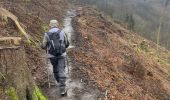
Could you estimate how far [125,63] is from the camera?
18.7 metres

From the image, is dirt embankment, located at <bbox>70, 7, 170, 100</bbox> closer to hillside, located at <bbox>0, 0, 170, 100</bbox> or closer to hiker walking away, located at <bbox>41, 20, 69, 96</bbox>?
hillside, located at <bbox>0, 0, 170, 100</bbox>

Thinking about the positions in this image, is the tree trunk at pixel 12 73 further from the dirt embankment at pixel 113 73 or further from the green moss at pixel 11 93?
the dirt embankment at pixel 113 73

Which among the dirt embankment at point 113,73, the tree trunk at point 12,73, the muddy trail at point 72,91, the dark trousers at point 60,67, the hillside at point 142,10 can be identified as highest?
the tree trunk at point 12,73

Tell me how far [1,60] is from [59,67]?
2.70 metres

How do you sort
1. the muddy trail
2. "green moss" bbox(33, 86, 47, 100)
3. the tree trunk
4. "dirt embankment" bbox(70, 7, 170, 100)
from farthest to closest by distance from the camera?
"dirt embankment" bbox(70, 7, 170, 100) → the muddy trail → "green moss" bbox(33, 86, 47, 100) → the tree trunk

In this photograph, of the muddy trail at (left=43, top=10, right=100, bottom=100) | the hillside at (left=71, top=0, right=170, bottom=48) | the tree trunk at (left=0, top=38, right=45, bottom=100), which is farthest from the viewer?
the hillside at (left=71, top=0, right=170, bottom=48)

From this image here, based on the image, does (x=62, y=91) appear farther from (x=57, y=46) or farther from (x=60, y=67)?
(x=57, y=46)

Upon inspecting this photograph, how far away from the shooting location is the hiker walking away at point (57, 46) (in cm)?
1073

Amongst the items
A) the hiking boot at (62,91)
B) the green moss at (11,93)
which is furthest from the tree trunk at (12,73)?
the hiking boot at (62,91)

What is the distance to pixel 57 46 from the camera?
10.8m

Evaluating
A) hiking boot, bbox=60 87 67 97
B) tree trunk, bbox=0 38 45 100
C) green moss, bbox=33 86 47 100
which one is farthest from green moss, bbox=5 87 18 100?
hiking boot, bbox=60 87 67 97

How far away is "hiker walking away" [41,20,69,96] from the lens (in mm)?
10734

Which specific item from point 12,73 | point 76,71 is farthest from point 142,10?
point 12,73

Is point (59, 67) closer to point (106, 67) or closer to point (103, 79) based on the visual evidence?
point (103, 79)
